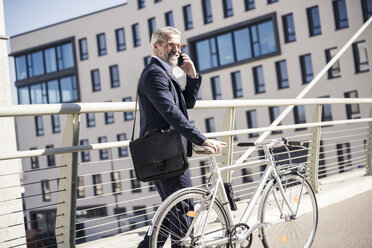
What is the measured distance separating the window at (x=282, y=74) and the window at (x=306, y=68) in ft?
3.88

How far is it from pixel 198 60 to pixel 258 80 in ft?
16.0

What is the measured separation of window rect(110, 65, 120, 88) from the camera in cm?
4356

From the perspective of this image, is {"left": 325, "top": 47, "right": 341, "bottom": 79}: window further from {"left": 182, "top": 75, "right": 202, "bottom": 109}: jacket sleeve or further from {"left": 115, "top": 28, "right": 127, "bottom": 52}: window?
{"left": 182, "top": 75, "right": 202, "bottom": 109}: jacket sleeve

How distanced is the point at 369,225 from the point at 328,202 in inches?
54.0

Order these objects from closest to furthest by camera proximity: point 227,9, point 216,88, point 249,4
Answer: point 249,4 → point 227,9 → point 216,88

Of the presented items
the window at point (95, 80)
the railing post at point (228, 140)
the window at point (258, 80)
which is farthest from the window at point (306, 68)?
the railing post at point (228, 140)

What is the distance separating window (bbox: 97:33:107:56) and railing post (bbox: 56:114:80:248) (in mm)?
41616

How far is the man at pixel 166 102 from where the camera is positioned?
3.09 m

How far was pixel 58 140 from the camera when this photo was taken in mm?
47062

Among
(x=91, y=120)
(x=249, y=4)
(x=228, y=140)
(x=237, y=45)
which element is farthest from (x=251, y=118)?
(x=228, y=140)

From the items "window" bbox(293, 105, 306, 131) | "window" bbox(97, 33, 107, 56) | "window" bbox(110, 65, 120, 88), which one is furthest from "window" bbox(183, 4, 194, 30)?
"window" bbox(293, 105, 306, 131)

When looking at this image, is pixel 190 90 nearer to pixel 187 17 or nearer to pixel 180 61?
pixel 180 61

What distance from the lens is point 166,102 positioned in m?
3.08

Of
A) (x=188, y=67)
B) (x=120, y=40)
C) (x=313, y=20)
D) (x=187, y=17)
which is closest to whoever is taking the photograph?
(x=188, y=67)
